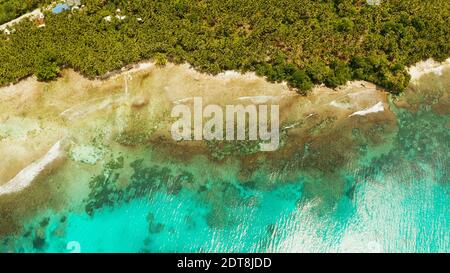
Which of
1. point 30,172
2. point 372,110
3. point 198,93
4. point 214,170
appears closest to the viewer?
point 30,172

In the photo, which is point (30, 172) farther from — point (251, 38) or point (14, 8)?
point (251, 38)

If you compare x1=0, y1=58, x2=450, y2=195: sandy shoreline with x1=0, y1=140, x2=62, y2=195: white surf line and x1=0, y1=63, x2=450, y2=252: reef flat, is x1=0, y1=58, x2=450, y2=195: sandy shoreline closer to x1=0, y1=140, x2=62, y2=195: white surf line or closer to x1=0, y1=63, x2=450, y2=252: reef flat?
x1=0, y1=63, x2=450, y2=252: reef flat

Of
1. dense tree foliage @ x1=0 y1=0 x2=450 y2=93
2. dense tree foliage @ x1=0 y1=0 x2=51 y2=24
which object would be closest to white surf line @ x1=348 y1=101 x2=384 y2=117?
dense tree foliage @ x1=0 y1=0 x2=450 y2=93

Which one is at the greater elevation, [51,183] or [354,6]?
[354,6]

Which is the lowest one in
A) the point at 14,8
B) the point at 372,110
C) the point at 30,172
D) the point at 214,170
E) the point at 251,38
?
the point at 372,110

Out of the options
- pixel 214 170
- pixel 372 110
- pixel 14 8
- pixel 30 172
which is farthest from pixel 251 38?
pixel 14 8

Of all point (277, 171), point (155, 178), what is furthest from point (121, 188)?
point (277, 171)

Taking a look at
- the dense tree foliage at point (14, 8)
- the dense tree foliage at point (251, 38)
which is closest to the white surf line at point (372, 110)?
the dense tree foliage at point (251, 38)

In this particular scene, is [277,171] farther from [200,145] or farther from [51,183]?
[51,183]
